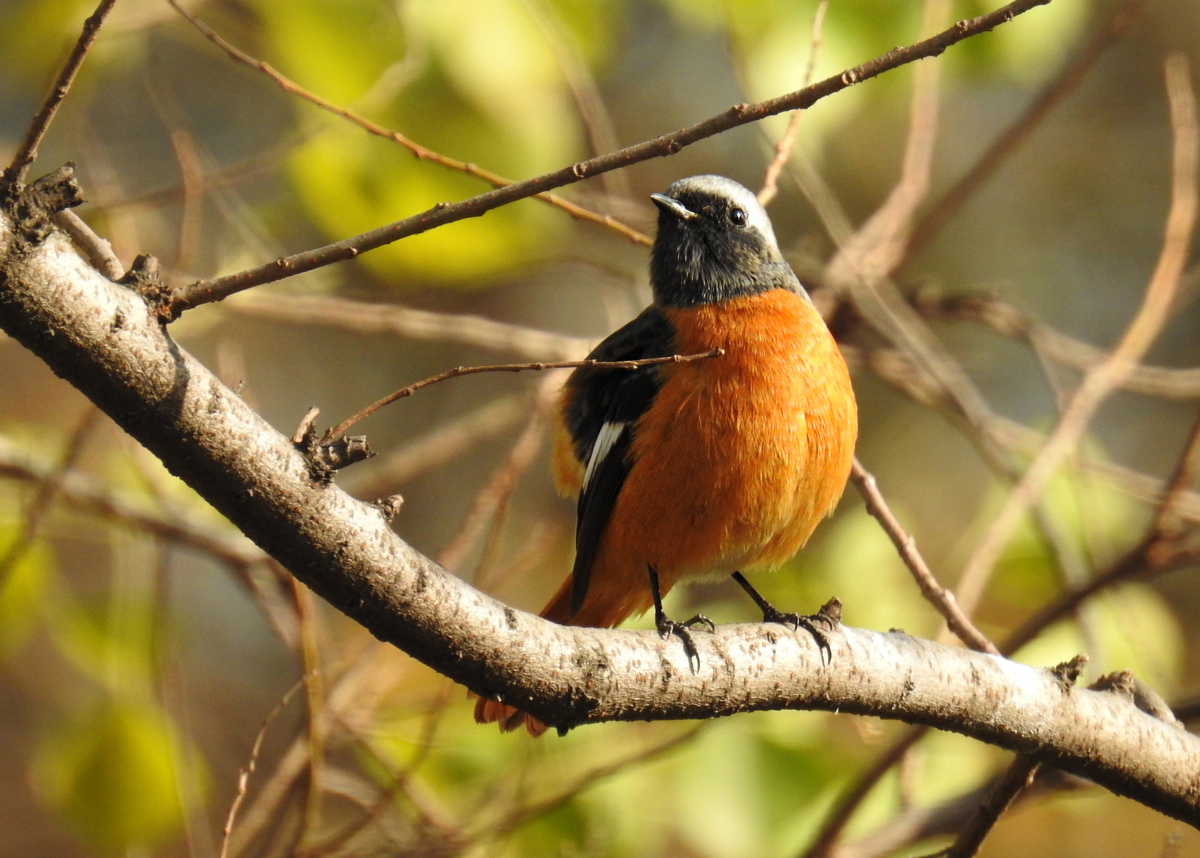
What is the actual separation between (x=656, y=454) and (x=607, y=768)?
2.96 feet

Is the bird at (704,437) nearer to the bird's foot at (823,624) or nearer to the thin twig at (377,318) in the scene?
the bird's foot at (823,624)

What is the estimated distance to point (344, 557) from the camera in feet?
6.16

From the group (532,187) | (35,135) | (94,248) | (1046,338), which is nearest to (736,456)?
(532,187)

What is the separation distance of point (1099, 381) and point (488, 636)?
2630 millimetres

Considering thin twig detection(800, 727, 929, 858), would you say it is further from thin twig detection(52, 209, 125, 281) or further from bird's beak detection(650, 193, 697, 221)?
thin twig detection(52, 209, 125, 281)

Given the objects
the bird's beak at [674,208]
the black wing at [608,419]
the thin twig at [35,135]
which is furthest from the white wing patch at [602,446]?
the thin twig at [35,135]

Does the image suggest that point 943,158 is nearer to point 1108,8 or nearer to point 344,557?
point 1108,8

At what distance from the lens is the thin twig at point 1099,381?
11.9 feet

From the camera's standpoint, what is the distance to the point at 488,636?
207 centimetres

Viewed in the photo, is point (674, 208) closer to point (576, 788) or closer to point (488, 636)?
point (576, 788)

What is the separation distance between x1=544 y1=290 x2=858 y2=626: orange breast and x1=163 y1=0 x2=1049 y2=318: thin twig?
1.54 metres

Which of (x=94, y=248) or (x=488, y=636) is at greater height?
(x=94, y=248)

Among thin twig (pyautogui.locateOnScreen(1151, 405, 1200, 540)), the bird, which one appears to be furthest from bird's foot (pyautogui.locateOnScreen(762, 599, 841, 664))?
thin twig (pyautogui.locateOnScreen(1151, 405, 1200, 540))

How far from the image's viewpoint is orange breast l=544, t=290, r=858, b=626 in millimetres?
3387
